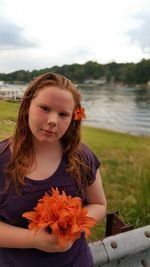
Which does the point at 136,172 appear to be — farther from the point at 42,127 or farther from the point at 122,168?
the point at 42,127

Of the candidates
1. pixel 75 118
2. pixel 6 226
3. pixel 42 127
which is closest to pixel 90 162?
pixel 75 118

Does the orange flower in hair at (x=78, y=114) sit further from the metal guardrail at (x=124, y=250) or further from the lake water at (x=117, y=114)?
the metal guardrail at (x=124, y=250)

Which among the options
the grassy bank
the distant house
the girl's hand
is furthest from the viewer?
the grassy bank

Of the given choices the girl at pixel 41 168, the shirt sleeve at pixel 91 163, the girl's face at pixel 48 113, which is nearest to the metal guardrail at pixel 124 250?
the girl at pixel 41 168

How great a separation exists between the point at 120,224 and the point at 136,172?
1.72 metres

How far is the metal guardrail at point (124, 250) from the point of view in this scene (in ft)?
7.57

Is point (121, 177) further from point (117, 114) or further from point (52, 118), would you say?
point (117, 114)

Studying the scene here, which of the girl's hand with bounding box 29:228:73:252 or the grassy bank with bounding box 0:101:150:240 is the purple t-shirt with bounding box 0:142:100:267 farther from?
the grassy bank with bounding box 0:101:150:240

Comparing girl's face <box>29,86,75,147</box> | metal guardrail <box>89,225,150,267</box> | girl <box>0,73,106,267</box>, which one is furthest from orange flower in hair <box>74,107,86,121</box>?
metal guardrail <box>89,225,150,267</box>

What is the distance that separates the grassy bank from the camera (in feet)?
12.1

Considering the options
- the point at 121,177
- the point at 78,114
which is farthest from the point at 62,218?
the point at 121,177

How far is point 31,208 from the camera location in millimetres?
1558

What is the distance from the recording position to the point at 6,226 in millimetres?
1517

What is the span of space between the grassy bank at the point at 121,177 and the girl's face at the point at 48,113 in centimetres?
218
